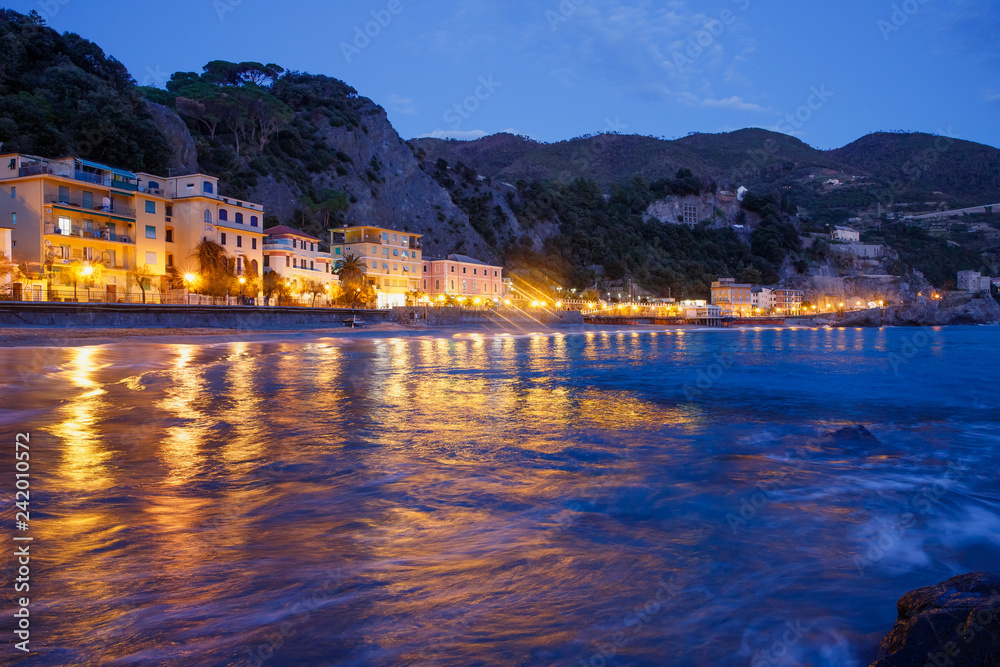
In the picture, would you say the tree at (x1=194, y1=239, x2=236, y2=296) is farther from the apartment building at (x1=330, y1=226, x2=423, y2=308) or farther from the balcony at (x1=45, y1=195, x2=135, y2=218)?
the apartment building at (x1=330, y1=226, x2=423, y2=308)

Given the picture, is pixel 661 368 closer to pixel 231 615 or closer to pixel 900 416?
pixel 900 416

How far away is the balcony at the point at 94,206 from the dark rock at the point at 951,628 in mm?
46508

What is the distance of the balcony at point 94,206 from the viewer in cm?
3723

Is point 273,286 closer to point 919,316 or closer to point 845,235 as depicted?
point 919,316

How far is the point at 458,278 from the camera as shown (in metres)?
78.6

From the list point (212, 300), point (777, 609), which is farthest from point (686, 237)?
point (777, 609)

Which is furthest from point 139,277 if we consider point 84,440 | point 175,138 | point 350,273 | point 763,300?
point 763,300

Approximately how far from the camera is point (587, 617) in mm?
4098

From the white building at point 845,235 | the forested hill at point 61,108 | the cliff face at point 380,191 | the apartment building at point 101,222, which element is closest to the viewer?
the apartment building at point 101,222

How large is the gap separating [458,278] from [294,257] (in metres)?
27.0

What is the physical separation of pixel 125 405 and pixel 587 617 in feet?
40.2

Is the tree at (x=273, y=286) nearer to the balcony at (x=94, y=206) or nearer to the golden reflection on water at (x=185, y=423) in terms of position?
the balcony at (x=94, y=206)

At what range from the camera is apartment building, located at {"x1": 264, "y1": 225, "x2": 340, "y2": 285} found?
5422cm

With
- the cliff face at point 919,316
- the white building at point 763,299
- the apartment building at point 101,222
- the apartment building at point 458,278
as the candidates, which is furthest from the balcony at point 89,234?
the white building at point 763,299
